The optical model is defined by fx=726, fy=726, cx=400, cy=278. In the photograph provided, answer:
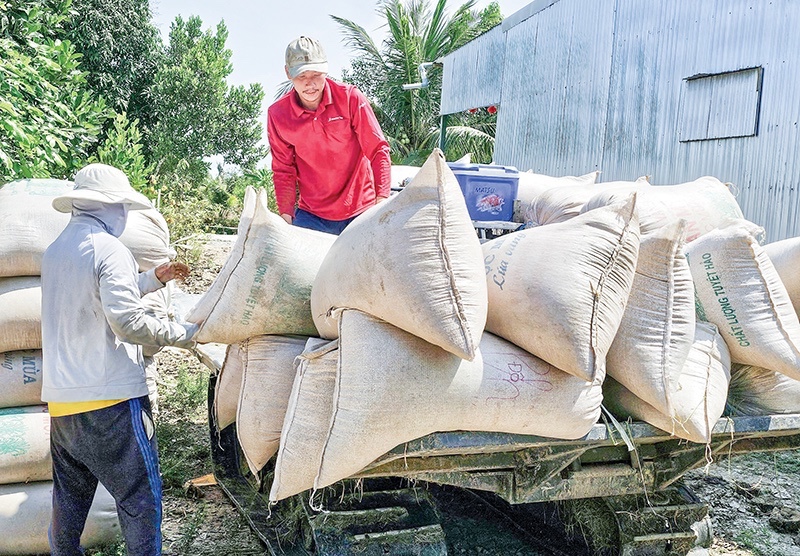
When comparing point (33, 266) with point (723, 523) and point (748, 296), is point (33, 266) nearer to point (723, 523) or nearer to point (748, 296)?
point (748, 296)

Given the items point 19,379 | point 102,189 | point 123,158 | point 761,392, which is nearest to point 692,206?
point 761,392

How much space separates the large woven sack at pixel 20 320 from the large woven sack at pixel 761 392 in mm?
3016

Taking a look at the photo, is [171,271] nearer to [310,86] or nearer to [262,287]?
[262,287]

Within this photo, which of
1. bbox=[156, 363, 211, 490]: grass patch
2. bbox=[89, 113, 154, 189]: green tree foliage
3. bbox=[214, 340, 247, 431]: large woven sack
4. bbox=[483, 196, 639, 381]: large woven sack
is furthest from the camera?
bbox=[89, 113, 154, 189]: green tree foliage

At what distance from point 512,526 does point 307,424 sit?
1.72m

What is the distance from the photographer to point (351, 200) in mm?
4074

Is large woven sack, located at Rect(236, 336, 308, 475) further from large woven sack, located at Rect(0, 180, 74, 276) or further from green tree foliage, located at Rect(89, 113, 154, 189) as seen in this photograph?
green tree foliage, located at Rect(89, 113, 154, 189)

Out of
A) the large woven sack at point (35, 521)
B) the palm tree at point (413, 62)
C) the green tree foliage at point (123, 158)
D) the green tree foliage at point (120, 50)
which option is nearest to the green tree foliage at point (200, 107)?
the green tree foliage at point (120, 50)

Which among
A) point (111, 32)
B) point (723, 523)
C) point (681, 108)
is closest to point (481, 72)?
point (681, 108)

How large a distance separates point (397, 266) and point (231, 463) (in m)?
1.95

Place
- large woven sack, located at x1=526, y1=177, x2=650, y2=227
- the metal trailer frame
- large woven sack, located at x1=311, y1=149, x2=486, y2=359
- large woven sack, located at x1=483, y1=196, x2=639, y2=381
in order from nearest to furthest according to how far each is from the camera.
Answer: large woven sack, located at x1=311, y1=149, x2=486, y2=359, large woven sack, located at x1=483, y1=196, x2=639, y2=381, the metal trailer frame, large woven sack, located at x1=526, y1=177, x2=650, y2=227

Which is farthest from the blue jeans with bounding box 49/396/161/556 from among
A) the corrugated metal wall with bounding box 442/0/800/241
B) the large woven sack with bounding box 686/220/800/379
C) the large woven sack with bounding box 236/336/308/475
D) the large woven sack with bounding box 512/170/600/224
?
the corrugated metal wall with bounding box 442/0/800/241

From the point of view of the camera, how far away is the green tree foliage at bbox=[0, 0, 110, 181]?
3.88 m

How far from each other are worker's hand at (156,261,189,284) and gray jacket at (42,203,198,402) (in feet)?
0.81
